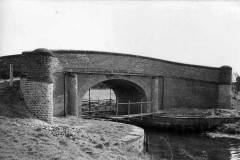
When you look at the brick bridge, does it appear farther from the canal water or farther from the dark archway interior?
the canal water

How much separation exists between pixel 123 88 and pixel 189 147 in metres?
9.77

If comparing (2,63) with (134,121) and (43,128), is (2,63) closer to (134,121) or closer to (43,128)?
(43,128)

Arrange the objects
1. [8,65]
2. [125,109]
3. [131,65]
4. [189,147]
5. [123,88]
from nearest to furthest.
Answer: [8,65], [189,147], [131,65], [123,88], [125,109]

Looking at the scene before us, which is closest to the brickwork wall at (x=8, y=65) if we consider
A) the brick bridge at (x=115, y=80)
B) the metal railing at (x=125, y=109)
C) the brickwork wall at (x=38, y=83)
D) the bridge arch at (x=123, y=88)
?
the brick bridge at (x=115, y=80)

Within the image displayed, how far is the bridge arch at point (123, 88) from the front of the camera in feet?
58.4

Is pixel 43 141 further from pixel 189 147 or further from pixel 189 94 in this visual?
pixel 189 94

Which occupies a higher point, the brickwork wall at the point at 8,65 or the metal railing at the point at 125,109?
the brickwork wall at the point at 8,65

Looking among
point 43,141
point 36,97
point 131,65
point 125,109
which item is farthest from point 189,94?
point 43,141

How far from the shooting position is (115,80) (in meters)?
21.3

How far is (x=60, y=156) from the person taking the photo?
25.1 feet

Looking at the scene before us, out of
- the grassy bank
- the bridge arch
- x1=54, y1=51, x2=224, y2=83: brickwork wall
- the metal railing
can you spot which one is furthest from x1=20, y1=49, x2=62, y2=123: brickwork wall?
the metal railing

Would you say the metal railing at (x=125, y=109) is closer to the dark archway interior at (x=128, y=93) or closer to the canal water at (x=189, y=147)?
the dark archway interior at (x=128, y=93)

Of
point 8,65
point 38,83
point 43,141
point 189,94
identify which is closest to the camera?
point 43,141

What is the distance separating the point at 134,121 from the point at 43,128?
12.6 meters
